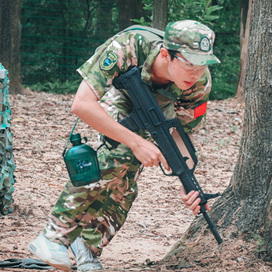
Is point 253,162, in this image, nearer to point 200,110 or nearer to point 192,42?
point 200,110

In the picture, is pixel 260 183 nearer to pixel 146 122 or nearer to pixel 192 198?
pixel 192 198

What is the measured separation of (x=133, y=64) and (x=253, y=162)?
1019mm

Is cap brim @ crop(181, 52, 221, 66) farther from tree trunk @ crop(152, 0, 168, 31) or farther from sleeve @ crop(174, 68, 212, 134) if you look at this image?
tree trunk @ crop(152, 0, 168, 31)

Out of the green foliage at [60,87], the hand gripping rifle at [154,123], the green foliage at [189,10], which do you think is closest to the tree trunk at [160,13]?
the green foliage at [189,10]

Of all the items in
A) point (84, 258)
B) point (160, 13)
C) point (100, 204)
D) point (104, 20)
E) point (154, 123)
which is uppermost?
point (160, 13)

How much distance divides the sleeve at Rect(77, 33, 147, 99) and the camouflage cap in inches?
9.7

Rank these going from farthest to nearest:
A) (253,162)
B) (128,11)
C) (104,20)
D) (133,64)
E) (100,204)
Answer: (104,20) → (128,11) → (253,162) → (100,204) → (133,64)

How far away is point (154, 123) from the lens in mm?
2873

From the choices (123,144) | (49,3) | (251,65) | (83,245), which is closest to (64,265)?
(83,245)

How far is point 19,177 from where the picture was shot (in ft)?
18.9

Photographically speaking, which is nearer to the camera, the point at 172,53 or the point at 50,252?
the point at 172,53

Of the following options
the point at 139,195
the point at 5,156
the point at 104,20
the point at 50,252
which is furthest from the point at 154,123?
the point at 104,20

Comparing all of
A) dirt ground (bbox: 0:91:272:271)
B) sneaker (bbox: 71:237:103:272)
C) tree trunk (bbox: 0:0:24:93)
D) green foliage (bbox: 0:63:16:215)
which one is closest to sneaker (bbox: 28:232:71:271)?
sneaker (bbox: 71:237:103:272)

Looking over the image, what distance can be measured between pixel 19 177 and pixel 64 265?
2916mm
